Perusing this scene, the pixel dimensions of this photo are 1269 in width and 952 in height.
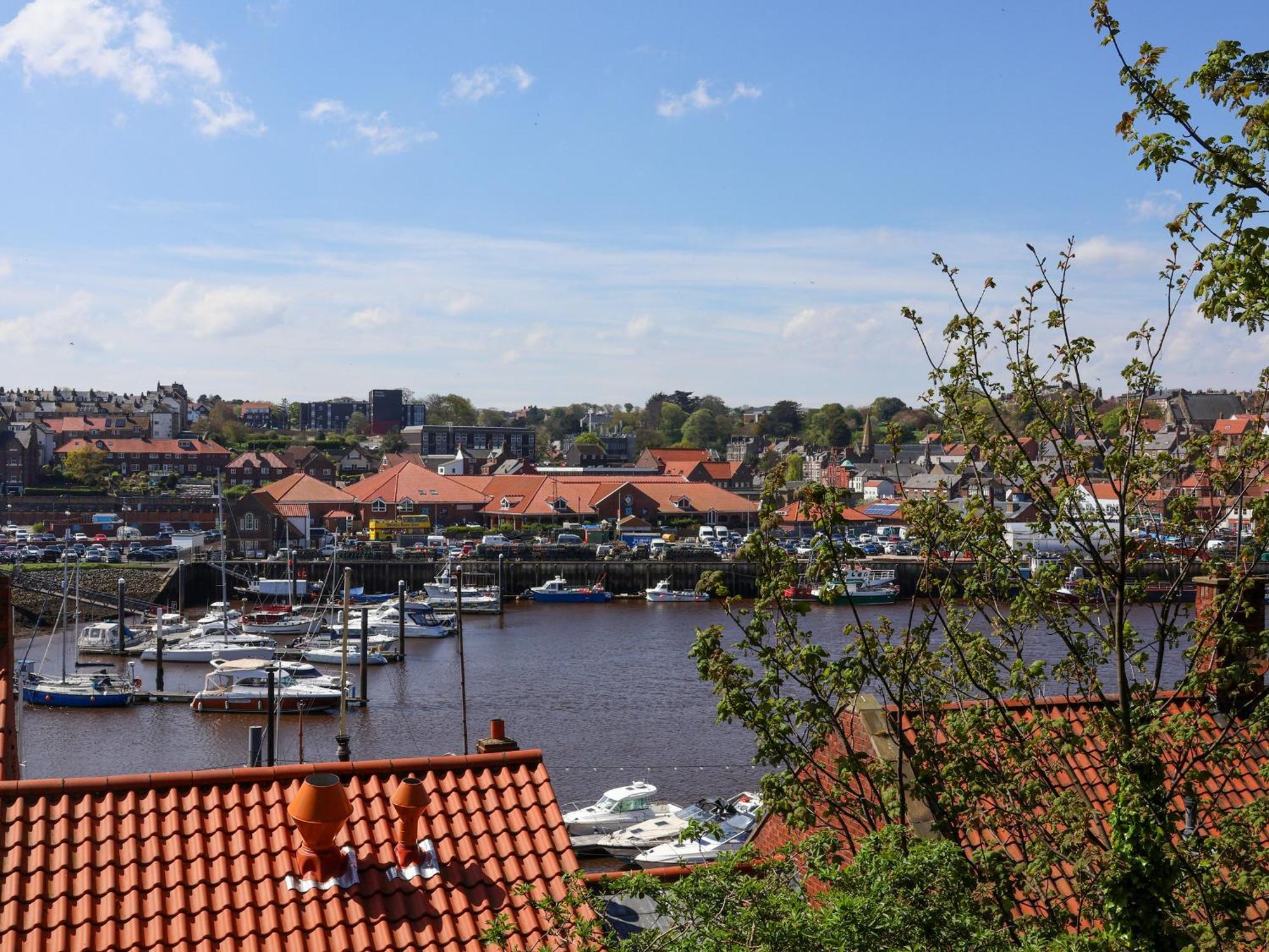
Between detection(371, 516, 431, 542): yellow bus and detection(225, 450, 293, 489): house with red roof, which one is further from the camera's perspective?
detection(225, 450, 293, 489): house with red roof

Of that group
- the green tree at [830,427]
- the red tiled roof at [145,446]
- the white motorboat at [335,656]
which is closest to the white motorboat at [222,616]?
the white motorboat at [335,656]

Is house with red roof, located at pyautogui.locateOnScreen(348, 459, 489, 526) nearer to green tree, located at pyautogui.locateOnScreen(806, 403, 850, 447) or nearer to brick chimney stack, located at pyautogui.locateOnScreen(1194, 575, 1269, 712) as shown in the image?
green tree, located at pyautogui.locateOnScreen(806, 403, 850, 447)

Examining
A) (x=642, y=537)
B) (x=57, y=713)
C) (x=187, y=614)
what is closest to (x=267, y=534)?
(x=187, y=614)

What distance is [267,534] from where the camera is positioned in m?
78.2

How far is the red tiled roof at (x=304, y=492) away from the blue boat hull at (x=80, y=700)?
44.7 metres

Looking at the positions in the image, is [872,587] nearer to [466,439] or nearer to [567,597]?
[567,597]

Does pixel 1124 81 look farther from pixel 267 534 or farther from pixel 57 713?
pixel 267 534

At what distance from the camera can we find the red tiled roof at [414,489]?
91.6m

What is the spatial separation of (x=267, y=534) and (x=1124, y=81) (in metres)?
76.1

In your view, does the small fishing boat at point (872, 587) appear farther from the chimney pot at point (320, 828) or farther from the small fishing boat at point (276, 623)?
the chimney pot at point (320, 828)

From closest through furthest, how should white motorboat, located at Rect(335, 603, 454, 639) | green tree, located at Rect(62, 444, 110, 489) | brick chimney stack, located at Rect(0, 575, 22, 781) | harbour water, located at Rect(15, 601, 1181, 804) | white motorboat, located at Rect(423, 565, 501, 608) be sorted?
1. brick chimney stack, located at Rect(0, 575, 22, 781)
2. harbour water, located at Rect(15, 601, 1181, 804)
3. white motorboat, located at Rect(335, 603, 454, 639)
4. white motorboat, located at Rect(423, 565, 501, 608)
5. green tree, located at Rect(62, 444, 110, 489)

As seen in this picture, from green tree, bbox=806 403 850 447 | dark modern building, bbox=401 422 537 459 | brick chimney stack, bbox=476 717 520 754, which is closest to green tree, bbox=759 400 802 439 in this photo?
green tree, bbox=806 403 850 447

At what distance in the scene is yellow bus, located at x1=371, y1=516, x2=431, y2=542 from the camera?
85250 mm

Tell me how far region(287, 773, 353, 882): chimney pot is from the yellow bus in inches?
3040
